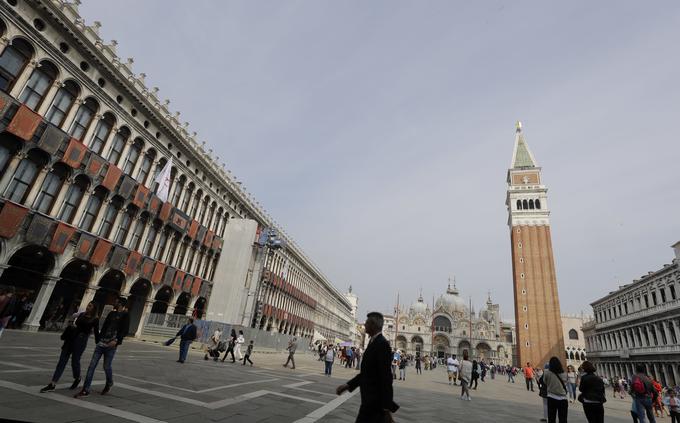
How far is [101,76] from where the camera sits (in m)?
20.7

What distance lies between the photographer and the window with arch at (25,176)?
16.6m

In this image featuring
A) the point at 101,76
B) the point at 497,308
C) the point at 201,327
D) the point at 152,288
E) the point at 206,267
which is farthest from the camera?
the point at 497,308

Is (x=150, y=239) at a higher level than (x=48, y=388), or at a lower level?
higher

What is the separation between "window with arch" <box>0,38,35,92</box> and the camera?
1589 centimetres

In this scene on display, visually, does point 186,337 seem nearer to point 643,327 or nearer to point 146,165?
point 146,165

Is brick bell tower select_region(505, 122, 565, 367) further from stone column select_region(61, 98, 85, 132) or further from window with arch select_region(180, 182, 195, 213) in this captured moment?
stone column select_region(61, 98, 85, 132)

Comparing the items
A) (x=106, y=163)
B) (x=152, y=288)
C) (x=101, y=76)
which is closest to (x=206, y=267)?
(x=152, y=288)

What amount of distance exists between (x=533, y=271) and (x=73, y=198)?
64824 mm

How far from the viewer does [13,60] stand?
16.3m

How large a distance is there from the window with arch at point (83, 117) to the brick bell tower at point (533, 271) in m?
63.1

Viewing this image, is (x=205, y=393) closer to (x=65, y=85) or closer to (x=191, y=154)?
(x=65, y=85)

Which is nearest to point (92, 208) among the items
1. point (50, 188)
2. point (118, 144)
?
point (50, 188)

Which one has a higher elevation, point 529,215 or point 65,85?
point 529,215

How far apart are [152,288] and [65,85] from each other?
47.7ft
